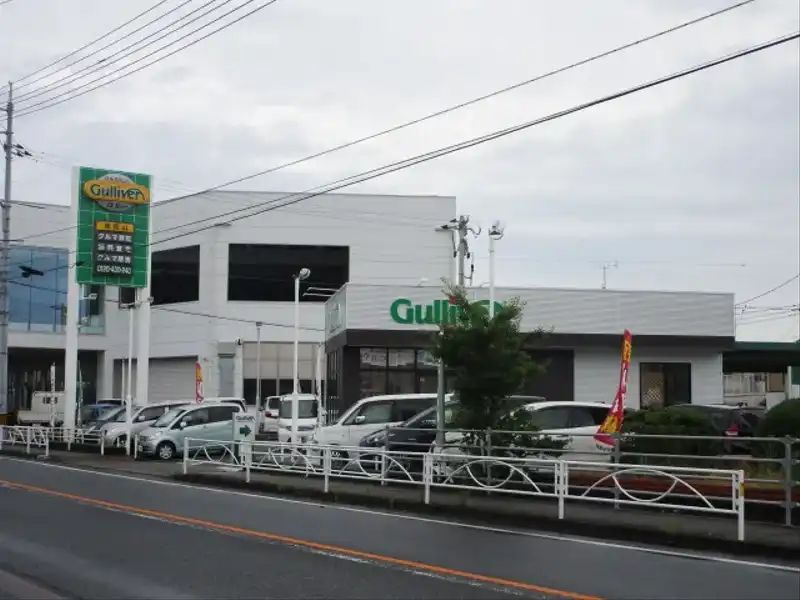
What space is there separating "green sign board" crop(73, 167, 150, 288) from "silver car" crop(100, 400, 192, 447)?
5.41 meters

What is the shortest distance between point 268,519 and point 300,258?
42.3 m

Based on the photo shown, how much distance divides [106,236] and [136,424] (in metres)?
7.77

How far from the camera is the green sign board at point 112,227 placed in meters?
37.9

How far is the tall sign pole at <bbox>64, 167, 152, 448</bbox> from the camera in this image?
37.9 meters

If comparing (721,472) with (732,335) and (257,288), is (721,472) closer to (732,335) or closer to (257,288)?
(732,335)

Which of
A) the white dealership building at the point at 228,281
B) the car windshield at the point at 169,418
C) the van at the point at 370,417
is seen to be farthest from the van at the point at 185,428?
the white dealership building at the point at 228,281

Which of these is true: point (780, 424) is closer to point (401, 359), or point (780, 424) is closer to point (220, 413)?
point (401, 359)

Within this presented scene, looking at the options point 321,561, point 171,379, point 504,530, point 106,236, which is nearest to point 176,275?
point 171,379

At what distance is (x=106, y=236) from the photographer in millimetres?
38281

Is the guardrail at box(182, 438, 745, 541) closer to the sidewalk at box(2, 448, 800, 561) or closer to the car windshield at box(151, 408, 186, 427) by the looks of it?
the sidewalk at box(2, 448, 800, 561)

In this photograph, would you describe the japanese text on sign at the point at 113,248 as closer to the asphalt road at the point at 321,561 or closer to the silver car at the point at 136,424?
the silver car at the point at 136,424

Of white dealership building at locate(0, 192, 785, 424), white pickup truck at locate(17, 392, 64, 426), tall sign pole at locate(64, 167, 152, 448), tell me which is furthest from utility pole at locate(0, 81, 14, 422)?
white pickup truck at locate(17, 392, 64, 426)

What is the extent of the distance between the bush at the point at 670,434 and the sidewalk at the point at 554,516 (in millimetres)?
1755

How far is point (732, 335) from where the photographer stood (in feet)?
117
